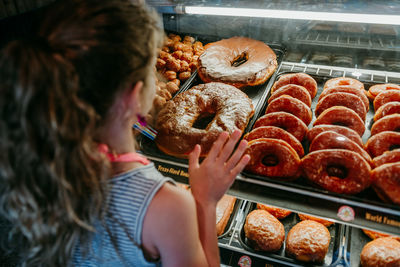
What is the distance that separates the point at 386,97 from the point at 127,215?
2043 mm

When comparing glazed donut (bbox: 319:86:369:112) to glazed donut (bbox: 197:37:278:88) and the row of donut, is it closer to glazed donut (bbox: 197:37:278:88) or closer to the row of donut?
glazed donut (bbox: 197:37:278:88)

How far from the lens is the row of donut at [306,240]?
75.6 inches

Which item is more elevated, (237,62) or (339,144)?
(237,62)

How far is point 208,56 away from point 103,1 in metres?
2.01

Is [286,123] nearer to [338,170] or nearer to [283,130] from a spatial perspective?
[283,130]

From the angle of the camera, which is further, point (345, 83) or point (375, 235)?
point (345, 83)

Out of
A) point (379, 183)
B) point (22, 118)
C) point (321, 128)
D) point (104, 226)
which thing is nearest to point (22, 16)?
point (22, 118)

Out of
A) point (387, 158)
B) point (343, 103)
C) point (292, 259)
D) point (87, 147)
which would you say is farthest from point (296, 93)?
point (87, 147)

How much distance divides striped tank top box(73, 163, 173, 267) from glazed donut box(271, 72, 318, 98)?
161 cm

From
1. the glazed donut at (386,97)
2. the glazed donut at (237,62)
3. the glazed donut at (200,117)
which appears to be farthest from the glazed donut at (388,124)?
the glazed donut at (237,62)

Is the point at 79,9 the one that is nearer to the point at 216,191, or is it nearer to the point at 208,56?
the point at 216,191

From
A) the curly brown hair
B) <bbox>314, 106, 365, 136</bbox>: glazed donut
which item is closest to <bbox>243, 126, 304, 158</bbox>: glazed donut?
<bbox>314, 106, 365, 136</bbox>: glazed donut

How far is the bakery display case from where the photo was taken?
159 cm

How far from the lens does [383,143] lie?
6.00ft
